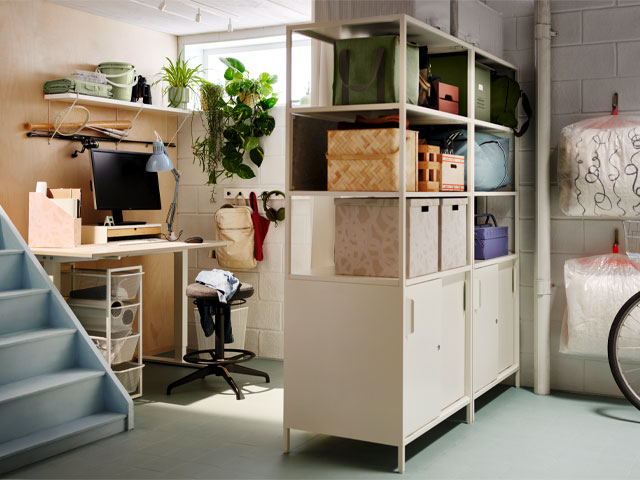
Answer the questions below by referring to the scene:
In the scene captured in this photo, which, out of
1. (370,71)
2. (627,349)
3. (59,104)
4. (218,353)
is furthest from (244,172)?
(627,349)

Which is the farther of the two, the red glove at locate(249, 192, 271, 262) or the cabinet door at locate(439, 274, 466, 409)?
the red glove at locate(249, 192, 271, 262)

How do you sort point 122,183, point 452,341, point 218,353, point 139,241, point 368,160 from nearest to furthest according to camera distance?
point 368,160 → point 452,341 → point 218,353 → point 139,241 → point 122,183

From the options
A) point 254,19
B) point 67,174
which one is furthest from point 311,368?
point 254,19

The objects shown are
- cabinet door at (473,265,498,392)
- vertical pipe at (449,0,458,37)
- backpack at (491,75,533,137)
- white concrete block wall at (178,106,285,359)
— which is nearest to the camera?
vertical pipe at (449,0,458,37)

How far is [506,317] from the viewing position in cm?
455

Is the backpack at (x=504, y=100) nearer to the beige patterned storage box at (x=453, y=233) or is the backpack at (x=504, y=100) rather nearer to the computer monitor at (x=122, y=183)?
the beige patterned storage box at (x=453, y=233)

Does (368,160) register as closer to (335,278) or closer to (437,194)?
(437,194)

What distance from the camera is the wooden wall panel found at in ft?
15.0

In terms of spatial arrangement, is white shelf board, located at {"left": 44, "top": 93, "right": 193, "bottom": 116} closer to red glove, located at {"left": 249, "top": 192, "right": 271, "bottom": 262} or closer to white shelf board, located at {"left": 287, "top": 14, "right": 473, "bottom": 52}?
red glove, located at {"left": 249, "top": 192, "right": 271, "bottom": 262}

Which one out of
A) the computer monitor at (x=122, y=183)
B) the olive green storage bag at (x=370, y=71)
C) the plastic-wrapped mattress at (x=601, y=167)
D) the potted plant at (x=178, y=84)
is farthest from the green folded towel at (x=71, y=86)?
the plastic-wrapped mattress at (x=601, y=167)

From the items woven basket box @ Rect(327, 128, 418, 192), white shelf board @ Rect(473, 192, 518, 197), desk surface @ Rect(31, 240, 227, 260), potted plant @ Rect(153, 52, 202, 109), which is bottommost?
desk surface @ Rect(31, 240, 227, 260)

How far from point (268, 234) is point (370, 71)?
2499 mm

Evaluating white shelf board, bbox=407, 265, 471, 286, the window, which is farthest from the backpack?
the window

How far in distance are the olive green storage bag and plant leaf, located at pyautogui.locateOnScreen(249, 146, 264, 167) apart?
2.18 metres
